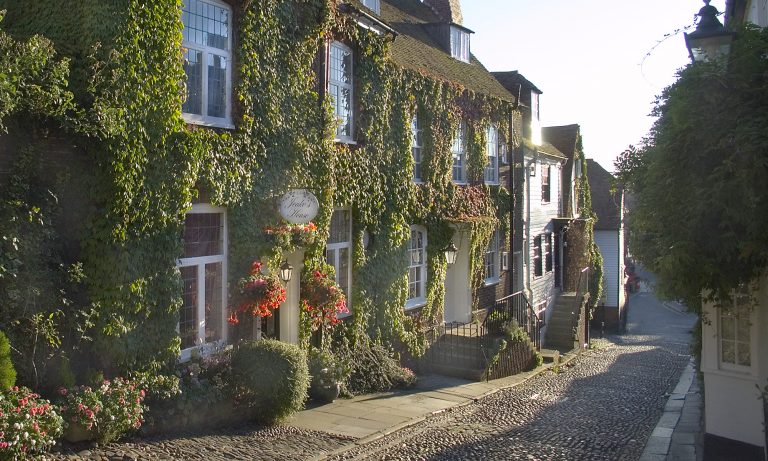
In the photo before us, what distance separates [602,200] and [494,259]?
18.9m

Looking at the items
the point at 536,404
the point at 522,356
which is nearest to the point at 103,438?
the point at 536,404

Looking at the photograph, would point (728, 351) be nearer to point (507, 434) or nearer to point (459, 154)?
point (507, 434)

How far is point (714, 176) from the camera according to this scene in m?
7.03

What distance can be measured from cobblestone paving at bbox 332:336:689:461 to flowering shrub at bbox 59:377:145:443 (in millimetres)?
2629

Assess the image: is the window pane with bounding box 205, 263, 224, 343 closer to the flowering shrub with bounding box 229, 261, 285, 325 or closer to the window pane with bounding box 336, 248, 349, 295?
the flowering shrub with bounding box 229, 261, 285, 325

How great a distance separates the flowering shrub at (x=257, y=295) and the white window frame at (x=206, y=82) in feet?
8.05

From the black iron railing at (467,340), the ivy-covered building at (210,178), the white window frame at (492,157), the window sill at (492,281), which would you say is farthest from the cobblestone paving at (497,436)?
the white window frame at (492,157)

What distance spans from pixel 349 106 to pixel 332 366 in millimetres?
5359

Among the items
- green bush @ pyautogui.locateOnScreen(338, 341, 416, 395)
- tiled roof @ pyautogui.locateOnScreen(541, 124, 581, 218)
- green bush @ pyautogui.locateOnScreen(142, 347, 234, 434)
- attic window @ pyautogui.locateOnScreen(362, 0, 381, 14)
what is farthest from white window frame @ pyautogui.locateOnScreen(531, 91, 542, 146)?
green bush @ pyautogui.locateOnScreen(142, 347, 234, 434)

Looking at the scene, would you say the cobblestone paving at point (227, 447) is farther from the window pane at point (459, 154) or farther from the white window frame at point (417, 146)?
the window pane at point (459, 154)

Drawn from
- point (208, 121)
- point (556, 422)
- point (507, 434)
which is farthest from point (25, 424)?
point (556, 422)

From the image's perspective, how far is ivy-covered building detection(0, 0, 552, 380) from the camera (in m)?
8.47

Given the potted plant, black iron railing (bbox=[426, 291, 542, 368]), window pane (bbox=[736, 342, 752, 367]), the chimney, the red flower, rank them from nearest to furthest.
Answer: window pane (bbox=[736, 342, 752, 367]) → the red flower → the potted plant → black iron railing (bbox=[426, 291, 542, 368]) → the chimney

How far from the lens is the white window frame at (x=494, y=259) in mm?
21167
